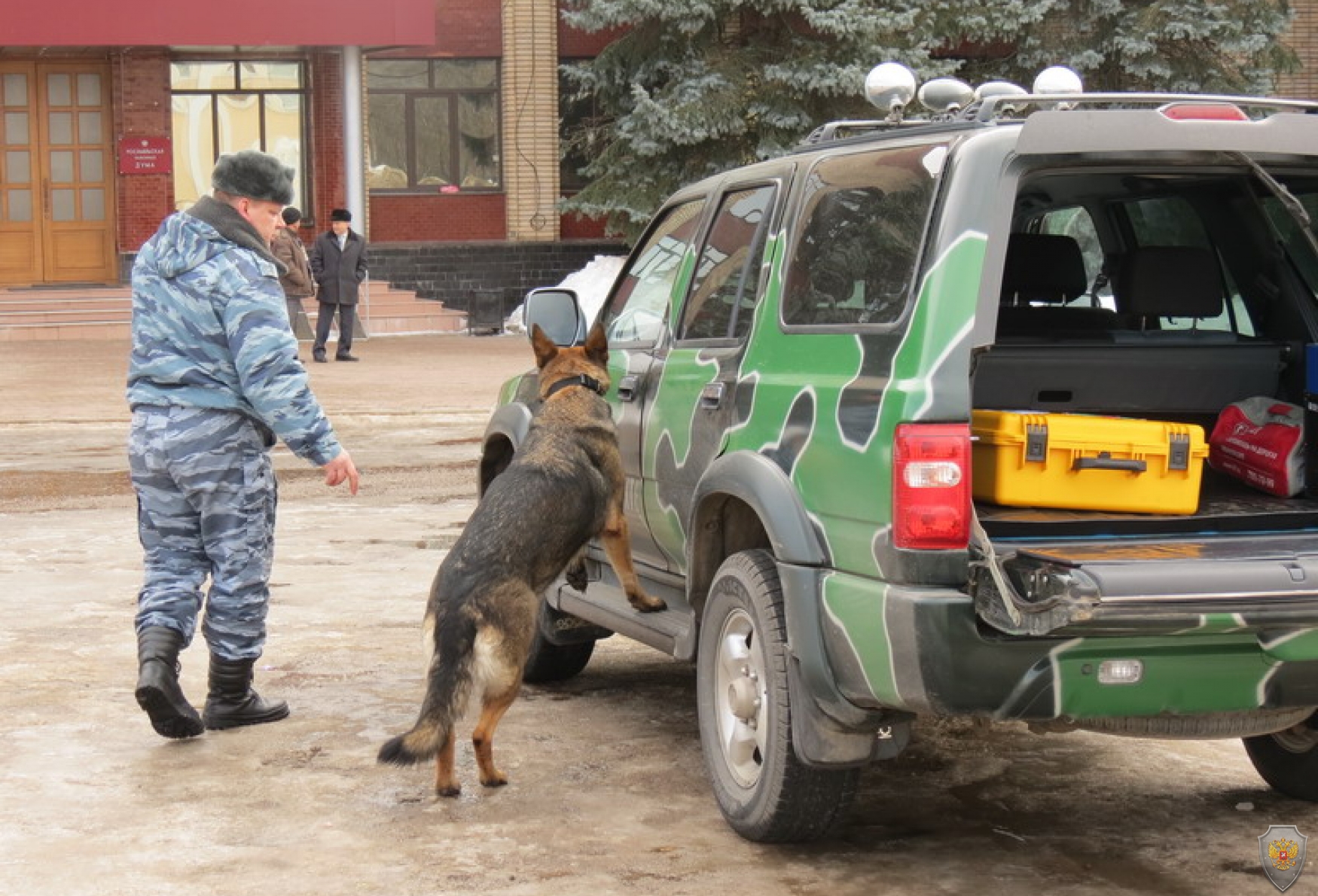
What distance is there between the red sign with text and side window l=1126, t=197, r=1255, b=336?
86.0 ft

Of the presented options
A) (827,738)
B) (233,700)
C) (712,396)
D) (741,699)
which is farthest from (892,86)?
(233,700)

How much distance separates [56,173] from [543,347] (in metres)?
26.6

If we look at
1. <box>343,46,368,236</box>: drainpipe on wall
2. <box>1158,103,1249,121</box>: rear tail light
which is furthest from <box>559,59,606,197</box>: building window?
<box>1158,103,1249,121</box>: rear tail light

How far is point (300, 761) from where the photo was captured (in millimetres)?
6262

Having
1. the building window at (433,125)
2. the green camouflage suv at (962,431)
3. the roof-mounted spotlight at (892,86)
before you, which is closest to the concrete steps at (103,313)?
the building window at (433,125)

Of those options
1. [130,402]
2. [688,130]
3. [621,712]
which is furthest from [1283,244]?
[688,130]

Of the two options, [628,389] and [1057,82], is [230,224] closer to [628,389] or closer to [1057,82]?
[628,389]

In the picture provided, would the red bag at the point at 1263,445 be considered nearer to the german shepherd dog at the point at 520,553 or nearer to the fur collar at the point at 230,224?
the german shepherd dog at the point at 520,553

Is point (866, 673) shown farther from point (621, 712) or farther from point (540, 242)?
point (540, 242)

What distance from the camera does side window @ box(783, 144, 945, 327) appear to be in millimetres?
4867

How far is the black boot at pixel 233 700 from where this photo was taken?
6.62 m

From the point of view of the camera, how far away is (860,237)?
5.14m

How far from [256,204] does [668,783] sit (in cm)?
239

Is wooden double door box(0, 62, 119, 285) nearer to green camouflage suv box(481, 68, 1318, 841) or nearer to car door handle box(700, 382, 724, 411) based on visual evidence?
green camouflage suv box(481, 68, 1318, 841)
